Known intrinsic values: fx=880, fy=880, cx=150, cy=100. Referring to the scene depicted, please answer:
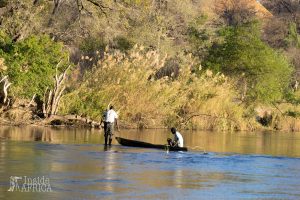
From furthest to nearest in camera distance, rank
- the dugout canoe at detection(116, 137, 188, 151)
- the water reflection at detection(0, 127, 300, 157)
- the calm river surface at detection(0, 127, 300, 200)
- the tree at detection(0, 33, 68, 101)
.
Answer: the tree at detection(0, 33, 68, 101) < the water reflection at detection(0, 127, 300, 157) < the dugout canoe at detection(116, 137, 188, 151) < the calm river surface at detection(0, 127, 300, 200)

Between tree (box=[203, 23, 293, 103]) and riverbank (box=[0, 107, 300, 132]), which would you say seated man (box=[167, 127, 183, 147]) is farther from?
tree (box=[203, 23, 293, 103])

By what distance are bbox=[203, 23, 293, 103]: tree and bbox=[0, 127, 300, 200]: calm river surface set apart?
17.3 meters

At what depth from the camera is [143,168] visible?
25.9m

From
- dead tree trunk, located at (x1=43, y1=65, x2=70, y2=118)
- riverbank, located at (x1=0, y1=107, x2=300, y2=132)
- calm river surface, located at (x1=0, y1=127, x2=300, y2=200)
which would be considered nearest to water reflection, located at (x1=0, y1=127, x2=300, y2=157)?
calm river surface, located at (x1=0, y1=127, x2=300, y2=200)

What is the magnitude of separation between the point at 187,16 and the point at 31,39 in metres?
26.9

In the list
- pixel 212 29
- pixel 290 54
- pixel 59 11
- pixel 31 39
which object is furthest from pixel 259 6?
pixel 31 39

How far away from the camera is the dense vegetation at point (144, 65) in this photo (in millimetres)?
44344

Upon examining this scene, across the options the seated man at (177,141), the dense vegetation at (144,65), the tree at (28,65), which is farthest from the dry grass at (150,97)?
the seated man at (177,141)

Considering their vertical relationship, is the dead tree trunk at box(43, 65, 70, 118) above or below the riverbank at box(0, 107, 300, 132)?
above

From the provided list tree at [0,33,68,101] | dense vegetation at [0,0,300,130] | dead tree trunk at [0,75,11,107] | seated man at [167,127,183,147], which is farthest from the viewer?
dense vegetation at [0,0,300,130]

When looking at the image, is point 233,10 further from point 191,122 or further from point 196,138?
point 196,138

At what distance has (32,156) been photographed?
27.9m

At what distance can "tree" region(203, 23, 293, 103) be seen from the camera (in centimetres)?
5719

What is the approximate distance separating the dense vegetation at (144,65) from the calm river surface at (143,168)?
237 inches
